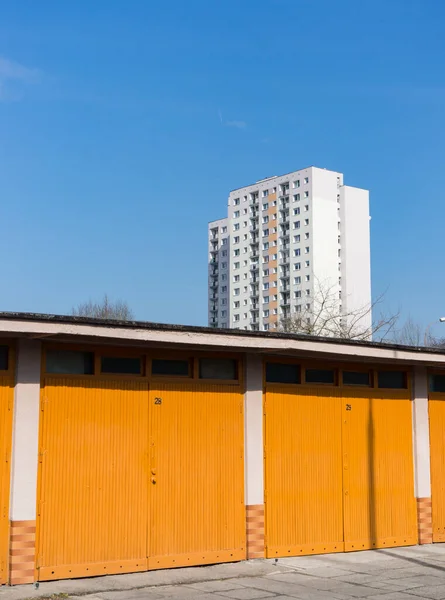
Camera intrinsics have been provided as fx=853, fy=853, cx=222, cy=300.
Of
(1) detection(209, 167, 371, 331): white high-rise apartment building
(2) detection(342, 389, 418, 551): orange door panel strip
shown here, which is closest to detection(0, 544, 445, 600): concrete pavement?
(2) detection(342, 389, 418, 551): orange door panel strip

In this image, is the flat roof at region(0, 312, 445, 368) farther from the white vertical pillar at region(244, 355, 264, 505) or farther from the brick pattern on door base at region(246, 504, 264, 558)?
the brick pattern on door base at region(246, 504, 264, 558)

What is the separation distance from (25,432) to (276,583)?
3780mm

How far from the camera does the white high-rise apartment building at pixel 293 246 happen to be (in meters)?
119

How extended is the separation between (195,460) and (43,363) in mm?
2704

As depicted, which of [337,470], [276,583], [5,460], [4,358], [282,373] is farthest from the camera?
[337,470]

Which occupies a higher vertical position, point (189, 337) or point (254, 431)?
point (189, 337)

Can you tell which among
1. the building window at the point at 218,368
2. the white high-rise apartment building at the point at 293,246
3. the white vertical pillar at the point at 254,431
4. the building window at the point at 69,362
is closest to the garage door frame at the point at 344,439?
the white vertical pillar at the point at 254,431

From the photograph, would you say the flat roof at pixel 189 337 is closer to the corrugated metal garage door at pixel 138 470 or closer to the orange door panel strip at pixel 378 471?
the corrugated metal garage door at pixel 138 470

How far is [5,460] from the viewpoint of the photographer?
10.5 meters

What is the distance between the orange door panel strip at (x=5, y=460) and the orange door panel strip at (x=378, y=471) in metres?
5.83

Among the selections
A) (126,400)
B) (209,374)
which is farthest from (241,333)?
(126,400)

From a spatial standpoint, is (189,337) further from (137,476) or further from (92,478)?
(92,478)

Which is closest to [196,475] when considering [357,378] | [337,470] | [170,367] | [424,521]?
[170,367]

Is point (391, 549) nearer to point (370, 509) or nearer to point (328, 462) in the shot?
point (370, 509)
